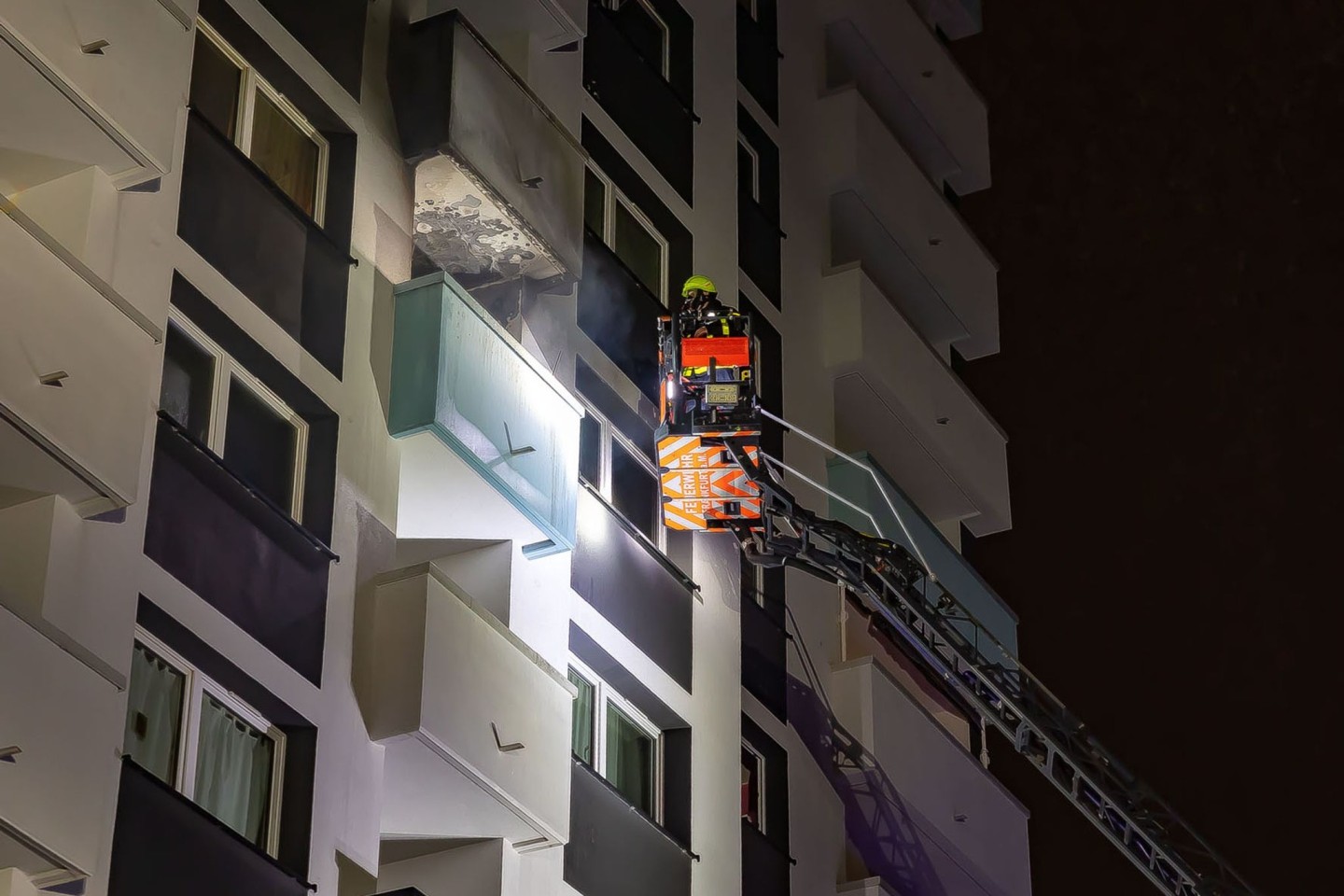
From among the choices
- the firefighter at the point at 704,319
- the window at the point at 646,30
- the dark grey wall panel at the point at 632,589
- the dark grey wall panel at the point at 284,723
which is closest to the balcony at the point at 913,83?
the window at the point at 646,30

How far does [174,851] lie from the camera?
14781 millimetres

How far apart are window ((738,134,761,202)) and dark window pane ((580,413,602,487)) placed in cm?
684

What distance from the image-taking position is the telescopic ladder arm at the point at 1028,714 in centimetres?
2603

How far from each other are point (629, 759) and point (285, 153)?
7419 millimetres

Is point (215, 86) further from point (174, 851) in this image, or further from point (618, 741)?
point (618, 741)

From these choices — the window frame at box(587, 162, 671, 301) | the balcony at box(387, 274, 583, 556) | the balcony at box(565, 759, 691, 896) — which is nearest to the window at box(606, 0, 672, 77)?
the window frame at box(587, 162, 671, 301)

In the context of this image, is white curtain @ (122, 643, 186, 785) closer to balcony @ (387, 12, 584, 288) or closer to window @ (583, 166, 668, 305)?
balcony @ (387, 12, 584, 288)

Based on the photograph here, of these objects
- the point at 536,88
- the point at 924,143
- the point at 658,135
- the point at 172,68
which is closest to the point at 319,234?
the point at 172,68

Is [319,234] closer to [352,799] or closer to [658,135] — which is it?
[352,799]

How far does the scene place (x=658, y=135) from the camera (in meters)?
26.2

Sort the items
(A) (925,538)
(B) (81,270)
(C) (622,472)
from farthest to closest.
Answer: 1. (A) (925,538)
2. (C) (622,472)
3. (B) (81,270)

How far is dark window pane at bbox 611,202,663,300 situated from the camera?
25.3 m

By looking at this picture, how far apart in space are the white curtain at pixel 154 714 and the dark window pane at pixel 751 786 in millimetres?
10161

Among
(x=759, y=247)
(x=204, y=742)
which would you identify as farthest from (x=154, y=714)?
(x=759, y=247)
